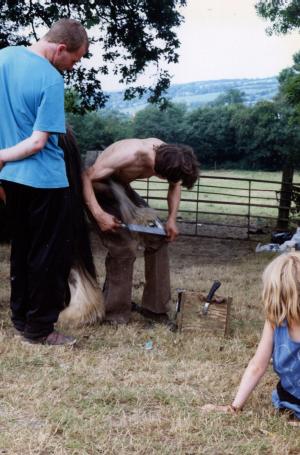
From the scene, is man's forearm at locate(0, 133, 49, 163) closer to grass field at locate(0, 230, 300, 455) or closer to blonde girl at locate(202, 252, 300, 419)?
grass field at locate(0, 230, 300, 455)

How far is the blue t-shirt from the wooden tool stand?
1.22 meters

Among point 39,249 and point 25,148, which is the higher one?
point 25,148

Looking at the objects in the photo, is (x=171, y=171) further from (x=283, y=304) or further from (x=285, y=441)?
(x=285, y=441)

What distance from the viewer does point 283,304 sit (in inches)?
102

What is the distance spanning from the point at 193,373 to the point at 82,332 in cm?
98

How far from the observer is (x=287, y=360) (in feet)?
8.64

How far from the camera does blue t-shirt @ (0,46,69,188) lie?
3.23 m

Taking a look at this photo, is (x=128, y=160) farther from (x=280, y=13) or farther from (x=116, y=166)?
(x=280, y=13)

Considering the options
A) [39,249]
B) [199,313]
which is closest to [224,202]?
[199,313]

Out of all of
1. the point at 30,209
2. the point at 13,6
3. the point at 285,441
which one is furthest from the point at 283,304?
the point at 13,6

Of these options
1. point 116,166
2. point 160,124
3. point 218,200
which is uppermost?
point 116,166

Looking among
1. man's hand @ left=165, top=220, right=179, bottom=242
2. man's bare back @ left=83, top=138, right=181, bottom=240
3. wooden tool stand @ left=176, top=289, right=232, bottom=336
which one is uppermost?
man's bare back @ left=83, top=138, right=181, bottom=240

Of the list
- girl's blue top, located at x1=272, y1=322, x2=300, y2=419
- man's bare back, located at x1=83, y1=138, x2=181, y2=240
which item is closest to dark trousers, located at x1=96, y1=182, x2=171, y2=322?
man's bare back, located at x1=83, y1=138, x2=181, y2=240

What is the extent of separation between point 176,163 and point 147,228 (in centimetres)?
53
